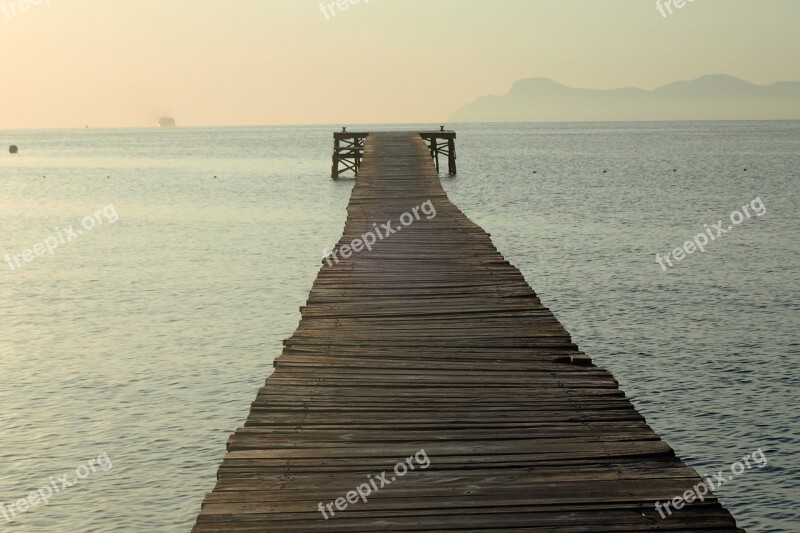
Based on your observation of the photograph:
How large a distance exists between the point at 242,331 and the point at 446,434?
35.3 feet

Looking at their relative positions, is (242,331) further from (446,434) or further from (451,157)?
(451,157)

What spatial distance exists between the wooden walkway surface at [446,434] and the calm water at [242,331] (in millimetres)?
2284

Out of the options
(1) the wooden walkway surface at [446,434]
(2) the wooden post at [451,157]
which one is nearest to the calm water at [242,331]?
(1) the wooden walkway surface at [446,434]

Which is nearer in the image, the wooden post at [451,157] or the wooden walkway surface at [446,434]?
the wooden walkway surface at [446,434]

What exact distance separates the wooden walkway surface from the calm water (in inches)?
89.9

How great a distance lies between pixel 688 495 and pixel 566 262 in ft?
67.4

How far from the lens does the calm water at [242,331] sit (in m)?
11.2

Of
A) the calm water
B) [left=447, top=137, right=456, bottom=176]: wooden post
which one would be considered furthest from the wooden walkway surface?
[left=447, top=137, right=456, bottom=176]: wooden post

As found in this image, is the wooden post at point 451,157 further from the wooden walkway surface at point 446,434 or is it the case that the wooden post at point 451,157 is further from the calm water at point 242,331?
the wooden walkway surface at point 446,434

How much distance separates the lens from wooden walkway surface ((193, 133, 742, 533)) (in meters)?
6.31

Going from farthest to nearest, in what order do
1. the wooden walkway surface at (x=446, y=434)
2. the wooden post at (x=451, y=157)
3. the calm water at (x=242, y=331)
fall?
the wooden post at (x=451, y=157) < the calm water at (x=242, y=331) < the wooden walkway surface at (x=446, y=434)

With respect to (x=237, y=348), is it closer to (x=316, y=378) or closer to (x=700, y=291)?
(x=316, y=378)

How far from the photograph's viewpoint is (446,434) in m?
7.77

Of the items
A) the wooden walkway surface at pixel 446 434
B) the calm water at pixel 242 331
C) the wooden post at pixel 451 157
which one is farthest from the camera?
the wooden post at pixel 451 157
